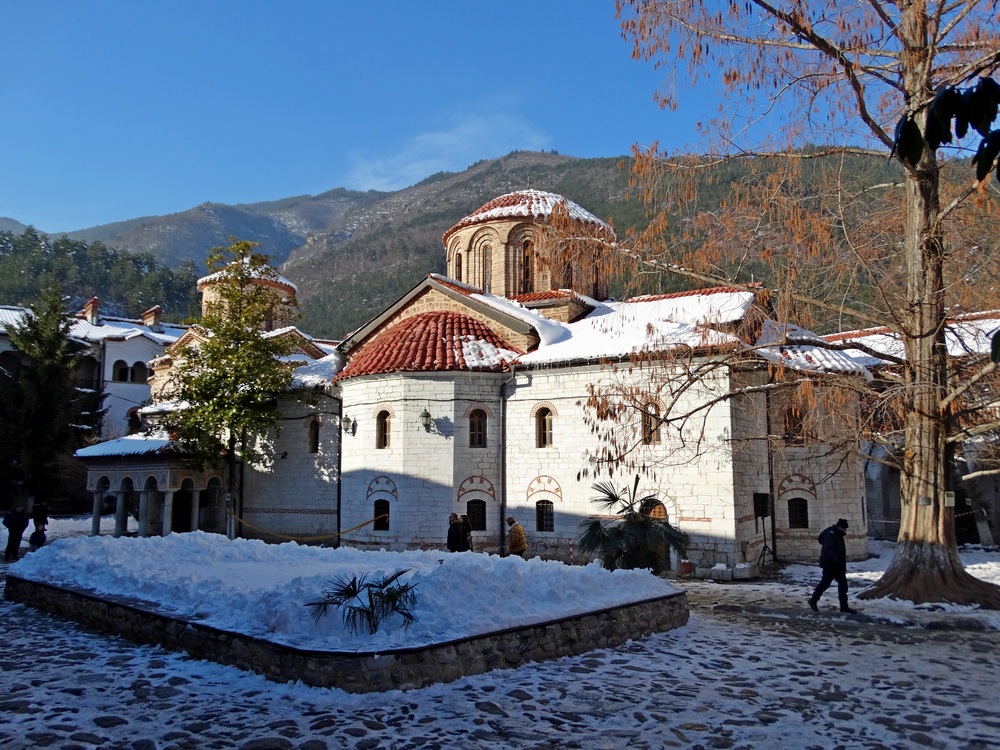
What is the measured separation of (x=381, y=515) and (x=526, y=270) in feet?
28.4

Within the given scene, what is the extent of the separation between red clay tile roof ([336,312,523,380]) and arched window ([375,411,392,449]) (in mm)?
1081

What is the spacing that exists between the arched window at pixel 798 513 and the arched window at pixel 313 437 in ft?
39.2

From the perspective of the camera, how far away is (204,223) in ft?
624

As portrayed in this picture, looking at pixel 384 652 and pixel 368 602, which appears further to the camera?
pixel 368 602

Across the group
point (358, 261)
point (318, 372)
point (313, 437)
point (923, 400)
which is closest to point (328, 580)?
point (923, 400)

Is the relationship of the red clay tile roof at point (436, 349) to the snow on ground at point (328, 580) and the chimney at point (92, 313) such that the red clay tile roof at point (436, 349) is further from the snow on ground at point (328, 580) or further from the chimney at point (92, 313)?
the chimney at point (92, 313)

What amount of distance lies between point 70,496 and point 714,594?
29.8 meters

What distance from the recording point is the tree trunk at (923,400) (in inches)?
419

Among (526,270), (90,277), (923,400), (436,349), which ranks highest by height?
(90,277)

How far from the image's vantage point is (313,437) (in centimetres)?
2025

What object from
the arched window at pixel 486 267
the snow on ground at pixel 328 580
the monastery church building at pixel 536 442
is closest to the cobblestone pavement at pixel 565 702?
the snow on ground at pixel 328 580

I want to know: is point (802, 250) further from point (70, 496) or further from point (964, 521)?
point (70, 496)

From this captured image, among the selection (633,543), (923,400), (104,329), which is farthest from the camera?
(104,329)

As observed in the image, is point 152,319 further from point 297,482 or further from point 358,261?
point 358,261
